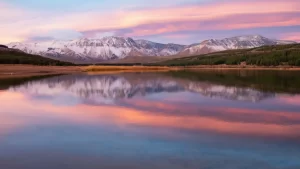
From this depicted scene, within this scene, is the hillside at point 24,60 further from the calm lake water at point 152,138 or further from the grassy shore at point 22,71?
the calm lake water at point 152,138

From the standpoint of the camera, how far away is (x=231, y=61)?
7790 inches

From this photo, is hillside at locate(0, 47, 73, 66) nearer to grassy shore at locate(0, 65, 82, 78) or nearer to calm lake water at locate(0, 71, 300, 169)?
grassy shore at locate(0, 65, 82, 78)

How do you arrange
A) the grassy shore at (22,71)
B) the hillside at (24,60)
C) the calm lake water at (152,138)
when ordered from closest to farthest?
the calm lake water at (152,138) < the grassy shore at (22,71) < the hillside at (24,60)

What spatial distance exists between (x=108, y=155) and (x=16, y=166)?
8.77ft

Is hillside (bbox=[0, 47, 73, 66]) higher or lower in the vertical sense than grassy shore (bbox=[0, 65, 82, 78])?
higher

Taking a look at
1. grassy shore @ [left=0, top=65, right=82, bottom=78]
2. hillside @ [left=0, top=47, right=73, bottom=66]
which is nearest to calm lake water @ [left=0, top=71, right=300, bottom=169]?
grassy shore @ [left=0, top=65, right=82, bottom=78]

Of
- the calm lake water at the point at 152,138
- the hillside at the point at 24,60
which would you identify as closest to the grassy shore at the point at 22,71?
the hillside at the point at 24,60

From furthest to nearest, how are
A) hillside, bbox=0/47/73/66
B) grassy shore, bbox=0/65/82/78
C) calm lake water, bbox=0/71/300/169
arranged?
hillside, bbox=0/47/73/66 < grassy shore, bbox=0/65/82/78 < calm lake water, bbox=0/71/300/169

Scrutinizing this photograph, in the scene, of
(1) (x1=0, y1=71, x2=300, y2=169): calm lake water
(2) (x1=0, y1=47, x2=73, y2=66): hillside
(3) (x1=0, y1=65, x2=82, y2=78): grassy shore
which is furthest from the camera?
(2) (x1=0, y1=47, x2=73, y2=66): hillside

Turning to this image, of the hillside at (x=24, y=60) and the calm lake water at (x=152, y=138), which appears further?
the hillside at (x=24, y=60)

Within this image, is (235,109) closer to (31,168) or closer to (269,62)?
(31,168)

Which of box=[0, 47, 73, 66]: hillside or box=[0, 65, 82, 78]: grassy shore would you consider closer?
box=[0, 65, 82, 78]: grassy shore

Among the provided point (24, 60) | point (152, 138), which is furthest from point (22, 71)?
point (152, 138)

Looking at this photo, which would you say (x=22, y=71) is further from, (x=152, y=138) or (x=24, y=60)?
(x=152, y=138)
